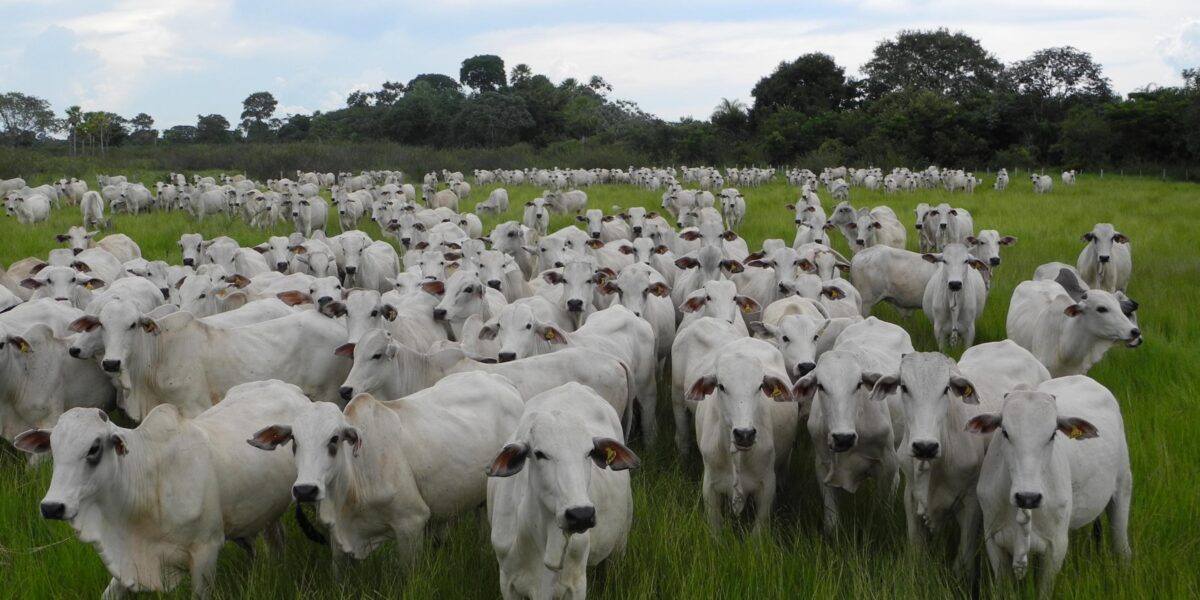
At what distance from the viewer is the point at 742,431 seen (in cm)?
566

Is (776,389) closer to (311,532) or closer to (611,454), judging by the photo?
(611,454)

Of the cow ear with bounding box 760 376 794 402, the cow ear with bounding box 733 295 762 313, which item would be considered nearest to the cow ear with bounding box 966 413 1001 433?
the cow ear with bounding box 760 376 794 402

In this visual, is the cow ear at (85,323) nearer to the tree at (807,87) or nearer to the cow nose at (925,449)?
the cow nose at (925,449)

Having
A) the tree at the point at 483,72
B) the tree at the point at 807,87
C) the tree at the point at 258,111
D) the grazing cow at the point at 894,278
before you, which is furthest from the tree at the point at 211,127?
the grazing cow at the point at 894,278

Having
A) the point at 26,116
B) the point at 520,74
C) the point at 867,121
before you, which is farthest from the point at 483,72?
the point at 867,121

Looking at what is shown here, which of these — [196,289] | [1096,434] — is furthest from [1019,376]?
[196,289]

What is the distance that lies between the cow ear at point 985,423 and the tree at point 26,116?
7548 cm

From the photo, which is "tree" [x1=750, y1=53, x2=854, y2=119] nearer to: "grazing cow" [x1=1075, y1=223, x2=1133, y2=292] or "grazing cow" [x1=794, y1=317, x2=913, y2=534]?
"grazing cow" [x1=1075, y1=223, x2=1133, y2=292]

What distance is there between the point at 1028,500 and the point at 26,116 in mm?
80659

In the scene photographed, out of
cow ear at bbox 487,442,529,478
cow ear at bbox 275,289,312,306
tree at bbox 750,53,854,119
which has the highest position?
tree at bbox 750,53,854,119

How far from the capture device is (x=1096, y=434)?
16.4 ft

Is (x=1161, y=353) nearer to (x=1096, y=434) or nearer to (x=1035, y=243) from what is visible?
(x=1096, y=434)

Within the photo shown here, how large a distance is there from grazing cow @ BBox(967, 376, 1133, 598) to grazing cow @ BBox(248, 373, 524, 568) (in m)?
2.79

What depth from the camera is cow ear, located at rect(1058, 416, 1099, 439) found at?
493cm
